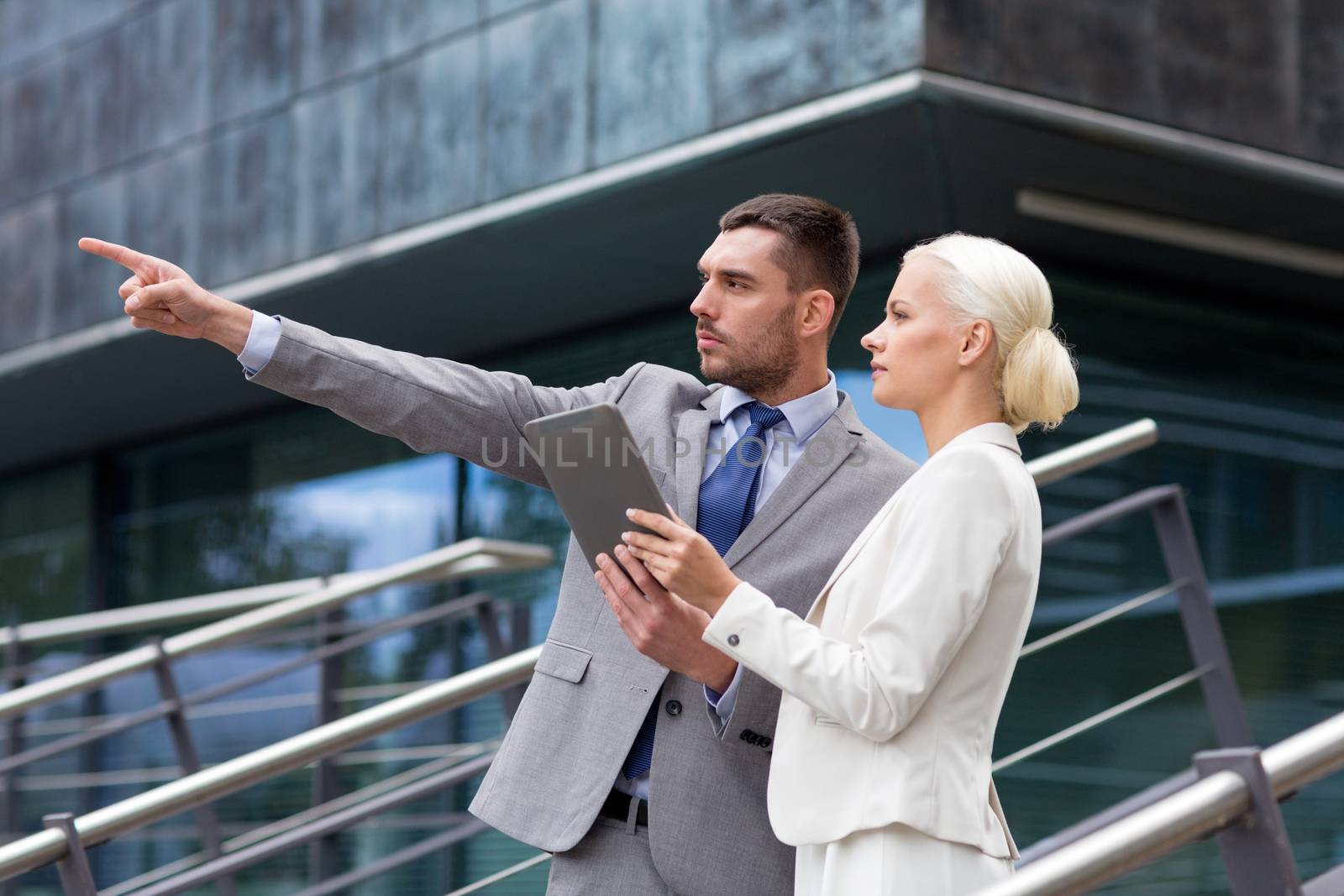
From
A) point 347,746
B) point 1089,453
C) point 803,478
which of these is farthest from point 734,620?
point 1089,453

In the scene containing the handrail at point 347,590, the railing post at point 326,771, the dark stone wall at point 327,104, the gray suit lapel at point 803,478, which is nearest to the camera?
the gray suit lapel at point 803,478

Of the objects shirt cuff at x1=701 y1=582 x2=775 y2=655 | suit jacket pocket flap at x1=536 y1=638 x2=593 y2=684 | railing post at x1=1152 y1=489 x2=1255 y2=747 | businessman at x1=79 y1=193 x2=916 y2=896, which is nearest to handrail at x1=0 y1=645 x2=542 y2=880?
suit jacket pocket flap at x1=536 y1=638 x2=593 y2=684

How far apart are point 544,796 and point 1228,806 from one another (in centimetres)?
96

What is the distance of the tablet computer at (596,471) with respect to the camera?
1894mm

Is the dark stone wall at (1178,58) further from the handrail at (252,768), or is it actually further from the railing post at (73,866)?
the railing post at (73,866)

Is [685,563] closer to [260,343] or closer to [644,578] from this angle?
[644,578]

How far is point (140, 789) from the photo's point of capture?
966cm

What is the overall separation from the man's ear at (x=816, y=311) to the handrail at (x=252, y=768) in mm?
744

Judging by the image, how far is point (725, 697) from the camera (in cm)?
215

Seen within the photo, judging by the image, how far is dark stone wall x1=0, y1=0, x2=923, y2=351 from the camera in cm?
583

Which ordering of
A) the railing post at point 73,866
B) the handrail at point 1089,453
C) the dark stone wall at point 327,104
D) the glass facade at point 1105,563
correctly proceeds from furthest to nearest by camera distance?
the glass facade at point 1105,563 < the dark stone wall at point 327,104 < the handrail at point 1089,453 < the railing post at point 73,866

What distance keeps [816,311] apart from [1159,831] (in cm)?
105

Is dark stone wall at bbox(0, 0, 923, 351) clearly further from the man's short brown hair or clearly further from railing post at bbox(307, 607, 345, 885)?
the man's short brown hair

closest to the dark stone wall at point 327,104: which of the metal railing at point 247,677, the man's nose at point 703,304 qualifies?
the metal railing at point 247,677
